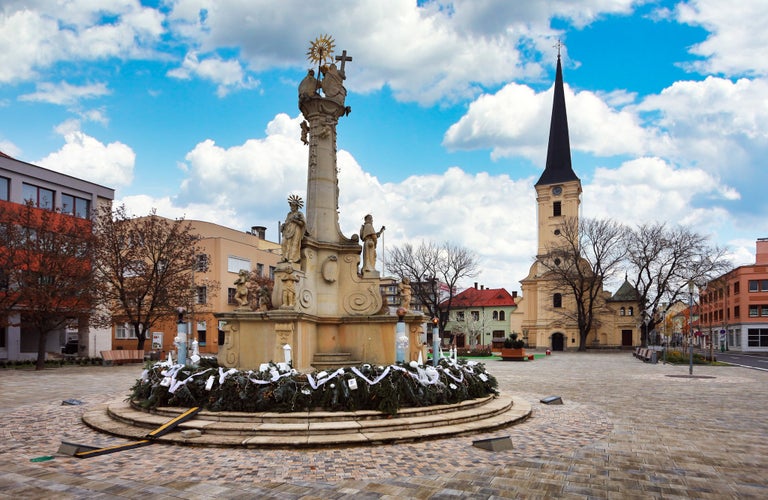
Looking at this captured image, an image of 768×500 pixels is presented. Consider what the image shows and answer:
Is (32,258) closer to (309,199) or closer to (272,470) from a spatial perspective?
(309,199)

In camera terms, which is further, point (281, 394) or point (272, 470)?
point (281, 394)

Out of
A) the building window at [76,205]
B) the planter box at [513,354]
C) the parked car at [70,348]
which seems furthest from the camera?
the parked car at [70,348]

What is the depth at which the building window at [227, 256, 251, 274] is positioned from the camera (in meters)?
49.0

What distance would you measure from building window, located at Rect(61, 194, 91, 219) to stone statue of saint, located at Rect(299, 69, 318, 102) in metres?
29.4

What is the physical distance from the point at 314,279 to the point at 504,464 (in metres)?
Result: 7.62

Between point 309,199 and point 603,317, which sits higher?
point 309,199

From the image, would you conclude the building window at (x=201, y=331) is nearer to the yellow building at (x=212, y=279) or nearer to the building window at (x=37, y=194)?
the yellow building at (x=212, y=279)

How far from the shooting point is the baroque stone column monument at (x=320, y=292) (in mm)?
12547

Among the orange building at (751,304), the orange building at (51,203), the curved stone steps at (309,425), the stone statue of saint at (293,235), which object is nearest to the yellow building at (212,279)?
the orange building at (51,203)

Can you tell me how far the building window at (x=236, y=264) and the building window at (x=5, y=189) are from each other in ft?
58.0

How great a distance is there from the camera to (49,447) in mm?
8883

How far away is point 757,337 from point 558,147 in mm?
30938

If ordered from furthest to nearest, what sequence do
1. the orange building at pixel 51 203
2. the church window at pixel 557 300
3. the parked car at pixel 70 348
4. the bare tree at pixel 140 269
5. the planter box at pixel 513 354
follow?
the church window at pixel 557 300 → the parked car at pixel 70 348 → the planter box at pixel 513 354 → the orange building at pixel 51 203 → the bare tree at pixel 140 269

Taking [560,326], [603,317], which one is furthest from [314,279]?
[603,317]
